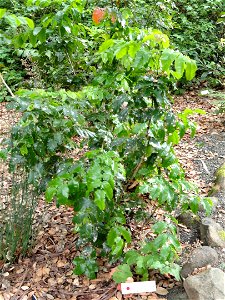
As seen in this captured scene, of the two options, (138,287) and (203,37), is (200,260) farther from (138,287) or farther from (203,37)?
(203,37)

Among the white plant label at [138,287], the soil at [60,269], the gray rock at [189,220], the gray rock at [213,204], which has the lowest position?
the soil at [60,269]

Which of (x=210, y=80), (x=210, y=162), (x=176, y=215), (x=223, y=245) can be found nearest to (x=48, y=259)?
(x=176, y=215)

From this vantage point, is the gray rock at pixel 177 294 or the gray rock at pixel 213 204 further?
the gray rock at pixel 213 204

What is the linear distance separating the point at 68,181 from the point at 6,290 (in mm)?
1139

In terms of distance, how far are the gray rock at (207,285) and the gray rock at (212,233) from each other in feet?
1.20

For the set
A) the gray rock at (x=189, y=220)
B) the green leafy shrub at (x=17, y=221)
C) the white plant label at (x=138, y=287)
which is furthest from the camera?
the gray rock at (x=189, y=220)

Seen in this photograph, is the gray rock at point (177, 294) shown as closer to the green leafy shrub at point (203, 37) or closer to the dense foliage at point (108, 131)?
the dense foliage at point (108, 131)

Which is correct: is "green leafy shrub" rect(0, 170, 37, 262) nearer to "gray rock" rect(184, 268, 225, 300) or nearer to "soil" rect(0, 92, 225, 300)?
"soil" rect(0, 92, 225, 300)

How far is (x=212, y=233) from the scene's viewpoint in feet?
8.14

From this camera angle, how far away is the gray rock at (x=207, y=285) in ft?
6.48

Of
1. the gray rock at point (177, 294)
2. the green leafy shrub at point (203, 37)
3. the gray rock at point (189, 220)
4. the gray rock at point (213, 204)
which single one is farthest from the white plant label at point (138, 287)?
the green leafy shrub at point (203, 37)

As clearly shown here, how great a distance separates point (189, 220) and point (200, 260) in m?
0.52

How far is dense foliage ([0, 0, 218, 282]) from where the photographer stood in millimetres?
1706

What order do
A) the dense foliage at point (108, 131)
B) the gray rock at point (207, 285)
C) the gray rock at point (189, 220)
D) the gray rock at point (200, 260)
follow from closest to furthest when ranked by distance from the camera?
the dense foliage at point (108, 131), the gray rock at point (207, 285), the gray rock at point (200, 260), the gray rock at point (189, 220)
